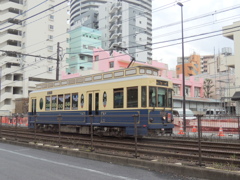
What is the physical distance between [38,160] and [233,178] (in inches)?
231

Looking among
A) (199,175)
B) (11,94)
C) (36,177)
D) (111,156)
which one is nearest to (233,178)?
(199,175)

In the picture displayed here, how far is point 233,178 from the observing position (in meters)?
5.79

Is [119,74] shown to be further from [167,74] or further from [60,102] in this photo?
[167,74]

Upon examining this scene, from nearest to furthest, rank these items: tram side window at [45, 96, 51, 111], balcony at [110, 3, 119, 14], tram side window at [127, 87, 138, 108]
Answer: tram side window at [127, 87, 138, 108], tram side window at [45, 96, 51, 111], balcony at [110, 3, 119, 14]

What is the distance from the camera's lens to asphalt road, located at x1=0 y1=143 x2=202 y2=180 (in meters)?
6.44

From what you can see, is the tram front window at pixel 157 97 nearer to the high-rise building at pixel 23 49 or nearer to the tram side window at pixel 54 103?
the tram side window at pixel 54 103

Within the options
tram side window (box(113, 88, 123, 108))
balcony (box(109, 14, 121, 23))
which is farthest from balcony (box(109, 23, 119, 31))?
tram side window (box(113, 88, 123, 108))

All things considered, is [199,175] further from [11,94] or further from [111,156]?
[11,94]

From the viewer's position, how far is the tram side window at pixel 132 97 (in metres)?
13.1

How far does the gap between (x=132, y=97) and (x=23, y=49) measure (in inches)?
1915

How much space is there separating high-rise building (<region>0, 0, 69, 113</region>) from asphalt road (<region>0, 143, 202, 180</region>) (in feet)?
157

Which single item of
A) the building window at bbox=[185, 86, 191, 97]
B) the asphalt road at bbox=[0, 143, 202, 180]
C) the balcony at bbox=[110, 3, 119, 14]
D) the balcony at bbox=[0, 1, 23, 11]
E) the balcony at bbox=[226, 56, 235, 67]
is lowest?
the asphalt road at bbox=[0, 143, 202, 180]

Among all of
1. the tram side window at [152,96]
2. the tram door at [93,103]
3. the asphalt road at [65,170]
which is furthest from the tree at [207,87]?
the asphalt road at [65,170]

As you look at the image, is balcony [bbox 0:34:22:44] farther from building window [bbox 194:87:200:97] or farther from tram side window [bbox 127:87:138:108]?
tram side window [bbox 127:87:138:108]
